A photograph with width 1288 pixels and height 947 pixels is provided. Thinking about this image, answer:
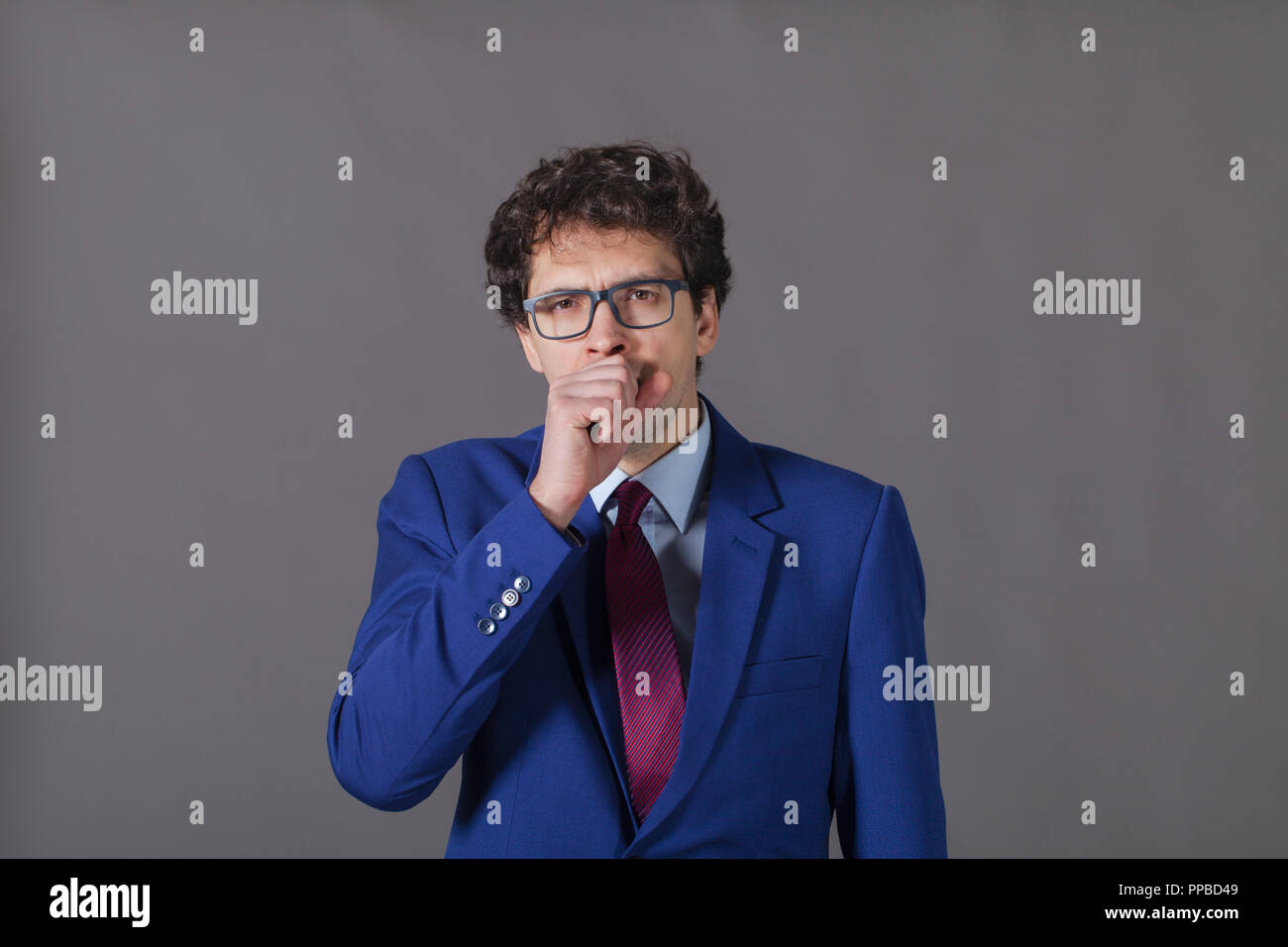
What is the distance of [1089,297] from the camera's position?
12.6ft

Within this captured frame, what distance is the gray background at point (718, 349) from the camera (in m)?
3.65

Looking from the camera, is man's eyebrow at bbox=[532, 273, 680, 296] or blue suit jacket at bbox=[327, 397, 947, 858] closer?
blue suit jacket at bbox=[327, 397, 947, 858]

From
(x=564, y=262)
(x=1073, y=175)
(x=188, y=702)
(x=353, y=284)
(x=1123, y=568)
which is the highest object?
(x=1073, y=175)

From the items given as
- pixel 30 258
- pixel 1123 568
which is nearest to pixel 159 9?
pixel 30 258

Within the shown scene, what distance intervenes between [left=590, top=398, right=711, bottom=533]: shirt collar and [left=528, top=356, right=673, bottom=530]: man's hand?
0.20m

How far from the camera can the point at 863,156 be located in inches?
151

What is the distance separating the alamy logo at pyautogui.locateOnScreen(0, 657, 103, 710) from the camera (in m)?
3.61

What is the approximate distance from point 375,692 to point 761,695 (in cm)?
60

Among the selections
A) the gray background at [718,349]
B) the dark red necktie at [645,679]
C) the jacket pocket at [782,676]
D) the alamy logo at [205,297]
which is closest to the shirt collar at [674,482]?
the dark red necktie at [645,679]

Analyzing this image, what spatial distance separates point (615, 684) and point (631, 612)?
0.11 metres

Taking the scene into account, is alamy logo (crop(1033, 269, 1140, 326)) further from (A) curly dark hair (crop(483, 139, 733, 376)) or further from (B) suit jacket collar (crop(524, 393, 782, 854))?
(B) suit jacket collar (crop(524, 393, 782, 854))
